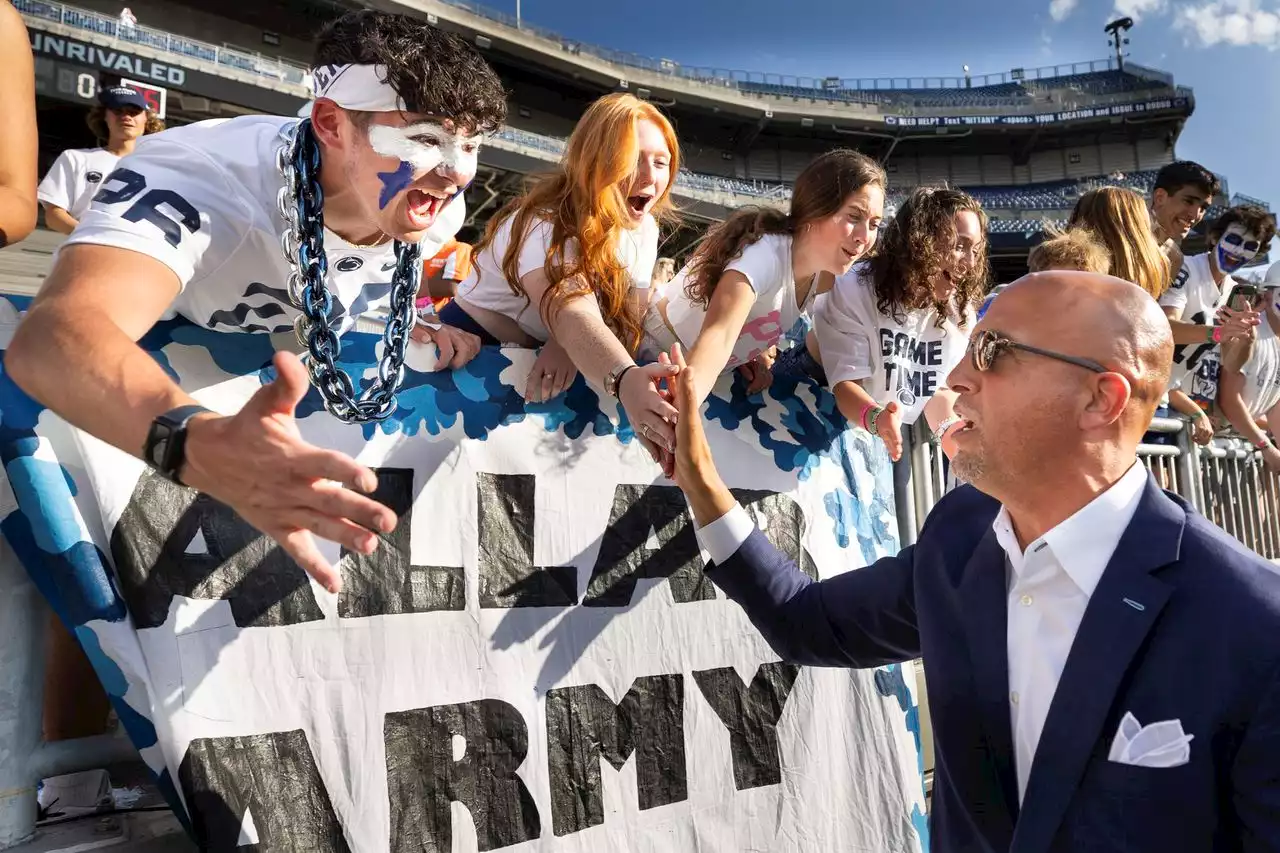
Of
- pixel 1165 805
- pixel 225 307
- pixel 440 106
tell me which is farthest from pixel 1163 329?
pixel 225 307

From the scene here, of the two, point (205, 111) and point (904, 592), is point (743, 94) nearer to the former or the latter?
point (205, 111)

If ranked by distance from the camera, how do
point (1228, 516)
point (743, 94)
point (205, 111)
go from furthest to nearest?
point (743, 94) → point (205, 111) → point (1228, 516)

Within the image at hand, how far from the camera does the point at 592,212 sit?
7.88 feet

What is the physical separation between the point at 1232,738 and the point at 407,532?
1.62 metres

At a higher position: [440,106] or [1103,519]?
[440,106]

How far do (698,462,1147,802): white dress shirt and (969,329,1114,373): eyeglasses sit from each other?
0.27 metres

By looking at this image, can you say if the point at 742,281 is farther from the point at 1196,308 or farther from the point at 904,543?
the point at 1196,308

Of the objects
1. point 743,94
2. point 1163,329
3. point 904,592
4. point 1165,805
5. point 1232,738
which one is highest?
point 743,94

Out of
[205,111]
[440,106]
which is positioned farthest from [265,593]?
[205,111]

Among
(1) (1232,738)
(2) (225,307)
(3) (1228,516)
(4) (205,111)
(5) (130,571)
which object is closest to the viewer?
(1) (1232,738)

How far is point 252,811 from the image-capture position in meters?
1.70

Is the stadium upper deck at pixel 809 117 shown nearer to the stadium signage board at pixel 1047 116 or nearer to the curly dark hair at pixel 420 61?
the stadium signage board at pixel 1047 116

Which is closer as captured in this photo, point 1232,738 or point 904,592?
point 1232,738

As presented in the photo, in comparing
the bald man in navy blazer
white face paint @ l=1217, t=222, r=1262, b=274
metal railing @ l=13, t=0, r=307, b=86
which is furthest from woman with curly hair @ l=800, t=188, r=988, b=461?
metal railing @ l=13, t=0, r=307, b=86
